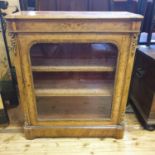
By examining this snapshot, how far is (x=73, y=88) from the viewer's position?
138 centimetres

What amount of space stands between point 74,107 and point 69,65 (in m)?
0.43

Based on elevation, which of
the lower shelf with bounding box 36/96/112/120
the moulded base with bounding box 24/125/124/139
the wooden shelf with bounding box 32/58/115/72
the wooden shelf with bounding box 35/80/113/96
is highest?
the wooden shelf with bounding box 32/58/115/72

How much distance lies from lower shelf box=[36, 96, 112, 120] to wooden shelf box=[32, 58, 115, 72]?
257 mm

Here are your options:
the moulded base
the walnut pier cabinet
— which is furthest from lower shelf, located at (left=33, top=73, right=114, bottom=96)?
the moulded base

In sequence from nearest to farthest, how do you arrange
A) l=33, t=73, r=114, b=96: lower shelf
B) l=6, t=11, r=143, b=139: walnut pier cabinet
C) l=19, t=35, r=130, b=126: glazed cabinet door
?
l=6, t=11, r=143, b=139: walnut pier cabinet < l=19, t=35, r=130, b=126: glazed cabinet door < l=33, t=73, r=114, b=96: lower shelf

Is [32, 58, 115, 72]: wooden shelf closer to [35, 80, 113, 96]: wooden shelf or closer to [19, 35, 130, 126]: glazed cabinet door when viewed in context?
[19, 35, 130, 126]: glazed cabinet door

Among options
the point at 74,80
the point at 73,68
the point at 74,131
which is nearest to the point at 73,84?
the point at 74,80

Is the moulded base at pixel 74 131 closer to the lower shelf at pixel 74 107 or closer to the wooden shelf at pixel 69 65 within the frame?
the lower shelf at pixel 74 107

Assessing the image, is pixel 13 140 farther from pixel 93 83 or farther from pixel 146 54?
pixel 146 54

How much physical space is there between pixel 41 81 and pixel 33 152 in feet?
1.86

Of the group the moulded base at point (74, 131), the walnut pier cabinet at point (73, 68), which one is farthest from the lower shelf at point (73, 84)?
A: the moulded base at point (74, 131)

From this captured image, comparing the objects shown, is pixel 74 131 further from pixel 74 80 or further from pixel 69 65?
pixel 69 65

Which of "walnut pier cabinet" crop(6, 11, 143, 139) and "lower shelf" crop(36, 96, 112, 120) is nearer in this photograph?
"walnut pier cabinet" crop(6, 11, 143, 139)

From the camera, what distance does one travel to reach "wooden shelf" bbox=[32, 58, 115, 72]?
4.12ft
